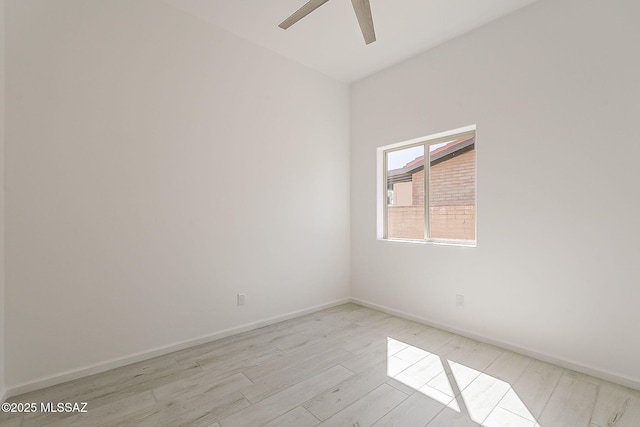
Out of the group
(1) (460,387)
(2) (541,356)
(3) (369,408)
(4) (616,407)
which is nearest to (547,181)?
(2) (541,356)

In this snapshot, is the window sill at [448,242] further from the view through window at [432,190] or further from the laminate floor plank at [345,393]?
the laminate floor plank at [345,393]

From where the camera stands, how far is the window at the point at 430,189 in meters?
3.13

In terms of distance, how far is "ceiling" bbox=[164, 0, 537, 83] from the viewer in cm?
261

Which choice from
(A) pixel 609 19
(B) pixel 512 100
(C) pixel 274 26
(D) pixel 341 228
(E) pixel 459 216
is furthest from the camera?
(D) pixel 341 228

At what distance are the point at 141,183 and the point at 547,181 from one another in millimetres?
3448

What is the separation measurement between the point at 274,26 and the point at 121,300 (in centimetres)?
287

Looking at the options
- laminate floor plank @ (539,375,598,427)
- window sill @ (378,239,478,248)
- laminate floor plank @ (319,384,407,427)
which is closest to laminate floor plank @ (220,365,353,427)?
laminate floor plank @ (319,384,407,427)

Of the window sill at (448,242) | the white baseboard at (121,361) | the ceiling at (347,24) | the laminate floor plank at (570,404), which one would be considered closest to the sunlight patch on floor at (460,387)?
the laminate floor plank at (570,404)

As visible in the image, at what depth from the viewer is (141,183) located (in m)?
2.52

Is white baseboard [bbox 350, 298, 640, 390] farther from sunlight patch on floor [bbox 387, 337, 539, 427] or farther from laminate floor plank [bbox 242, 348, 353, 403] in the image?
laminate floor plank [bbox 242, 348, 353, 403]

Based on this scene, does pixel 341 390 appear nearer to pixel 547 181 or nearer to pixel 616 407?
pixel 616 407

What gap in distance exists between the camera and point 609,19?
2.21 metres

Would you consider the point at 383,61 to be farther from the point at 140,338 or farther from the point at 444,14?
the point at 140,338

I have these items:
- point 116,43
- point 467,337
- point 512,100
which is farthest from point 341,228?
point 116,43
